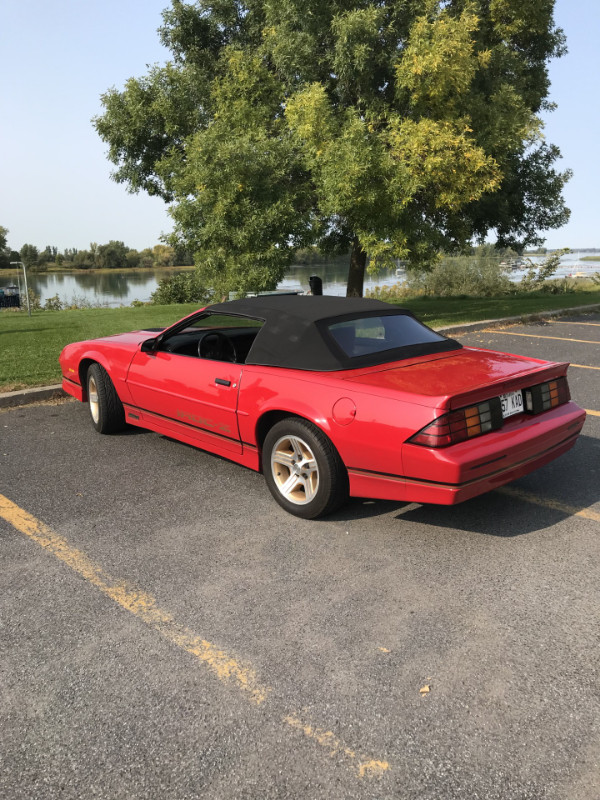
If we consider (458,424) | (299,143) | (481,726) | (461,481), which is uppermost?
(299,143)

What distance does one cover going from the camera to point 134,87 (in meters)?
15.3

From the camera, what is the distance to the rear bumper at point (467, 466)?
350cm

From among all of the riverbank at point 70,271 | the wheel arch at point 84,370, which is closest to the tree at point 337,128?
the wheel arch at point 84,370

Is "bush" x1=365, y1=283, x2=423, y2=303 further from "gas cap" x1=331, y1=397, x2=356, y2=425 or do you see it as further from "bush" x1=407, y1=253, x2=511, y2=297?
"gas cap" x1=331, y1=397, x2=356, y2=425

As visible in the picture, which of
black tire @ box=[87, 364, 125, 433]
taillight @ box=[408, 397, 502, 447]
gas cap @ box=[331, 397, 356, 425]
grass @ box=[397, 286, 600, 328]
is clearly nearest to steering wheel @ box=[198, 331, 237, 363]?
black tire @ box=[87, 364, 125, 433]

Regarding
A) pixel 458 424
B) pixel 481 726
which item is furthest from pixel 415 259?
pixel 481 726

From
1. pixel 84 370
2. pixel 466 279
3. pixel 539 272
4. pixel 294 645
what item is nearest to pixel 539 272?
pixel 539 272

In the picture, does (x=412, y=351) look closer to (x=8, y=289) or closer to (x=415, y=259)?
(x=415, y=259)

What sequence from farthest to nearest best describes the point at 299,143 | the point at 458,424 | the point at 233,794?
the point at 299,143, the point at 458,424, the point at 233,794

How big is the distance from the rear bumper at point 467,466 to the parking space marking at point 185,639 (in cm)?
138

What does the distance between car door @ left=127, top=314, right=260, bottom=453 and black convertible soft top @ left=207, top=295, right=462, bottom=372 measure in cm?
24

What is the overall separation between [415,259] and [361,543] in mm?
10241

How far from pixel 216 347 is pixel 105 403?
56.6 inches

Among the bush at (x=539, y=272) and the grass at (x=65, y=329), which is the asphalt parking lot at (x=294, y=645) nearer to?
the grass at (x=65, y=329)
